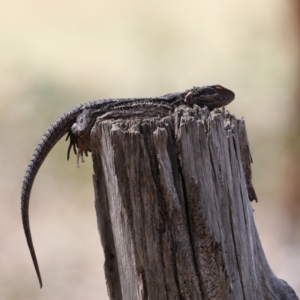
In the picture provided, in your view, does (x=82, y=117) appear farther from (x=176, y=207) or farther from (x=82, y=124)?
Result: (x=176, y=207)

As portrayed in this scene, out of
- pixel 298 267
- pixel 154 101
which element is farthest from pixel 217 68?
pixel 298 267

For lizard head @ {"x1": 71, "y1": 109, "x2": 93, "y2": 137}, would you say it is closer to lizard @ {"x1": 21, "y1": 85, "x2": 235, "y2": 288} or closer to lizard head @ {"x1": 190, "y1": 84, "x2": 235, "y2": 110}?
lizard @ {"x1": 21, "y1": 85, "x2": 235, "y2": 288}

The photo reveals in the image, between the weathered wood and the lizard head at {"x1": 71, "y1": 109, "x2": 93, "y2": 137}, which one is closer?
the weathered wood

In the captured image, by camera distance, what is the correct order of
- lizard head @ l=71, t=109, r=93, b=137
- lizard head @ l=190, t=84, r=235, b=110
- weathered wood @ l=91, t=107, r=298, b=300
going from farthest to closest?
lizard head @ l=190, t=84, r=235, b=110, lizard head @ l=71, t=109, r=93, b=137, weathered wood @ l=91, t=107, r=298, b=300

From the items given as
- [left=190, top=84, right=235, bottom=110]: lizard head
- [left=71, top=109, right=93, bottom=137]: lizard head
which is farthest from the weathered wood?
[left=190, top=84, right=235, bottom=110]: lizard head

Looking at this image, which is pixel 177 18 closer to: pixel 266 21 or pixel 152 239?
pixel 266 21

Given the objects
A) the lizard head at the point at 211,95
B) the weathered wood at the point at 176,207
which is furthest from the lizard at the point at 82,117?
the weathered wood at the point at 176,207

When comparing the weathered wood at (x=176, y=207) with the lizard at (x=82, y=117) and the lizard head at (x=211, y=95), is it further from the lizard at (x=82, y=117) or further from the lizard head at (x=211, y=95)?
the lizard head at (x=211, y=95)
